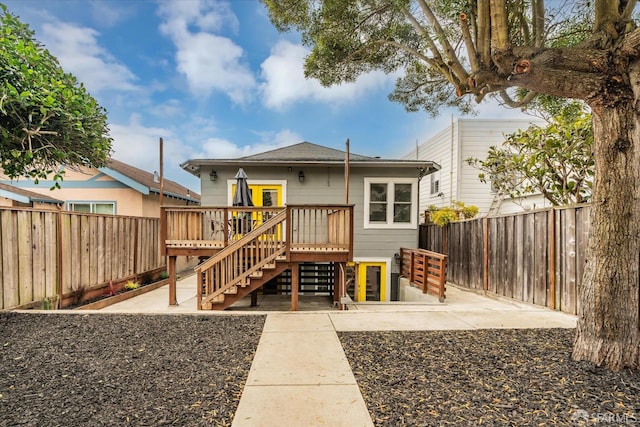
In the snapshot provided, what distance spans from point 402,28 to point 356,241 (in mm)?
5485

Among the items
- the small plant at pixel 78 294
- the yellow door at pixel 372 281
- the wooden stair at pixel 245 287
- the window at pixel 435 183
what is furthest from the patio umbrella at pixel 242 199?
the window at pixel 435 183

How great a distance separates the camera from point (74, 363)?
3.17 meters

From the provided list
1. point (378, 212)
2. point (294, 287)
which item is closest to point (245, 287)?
point (294, 287)

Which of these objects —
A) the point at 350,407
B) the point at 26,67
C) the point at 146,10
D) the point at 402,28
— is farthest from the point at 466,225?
the point at 146,10

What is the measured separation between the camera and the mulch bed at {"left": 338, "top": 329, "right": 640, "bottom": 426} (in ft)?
7.38

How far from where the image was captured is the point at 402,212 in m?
9.22

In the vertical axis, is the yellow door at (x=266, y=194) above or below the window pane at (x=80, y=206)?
above

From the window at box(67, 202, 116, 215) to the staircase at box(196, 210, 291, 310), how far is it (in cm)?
624

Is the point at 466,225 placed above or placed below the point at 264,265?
above

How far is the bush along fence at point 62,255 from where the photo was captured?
487 cm

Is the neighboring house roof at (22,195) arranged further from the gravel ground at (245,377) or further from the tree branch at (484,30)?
the tree branch at (484,30)

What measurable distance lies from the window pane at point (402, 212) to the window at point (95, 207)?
8.96 metres

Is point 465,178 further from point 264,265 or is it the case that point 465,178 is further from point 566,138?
point 264,265

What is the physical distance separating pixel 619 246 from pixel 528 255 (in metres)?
3.34
